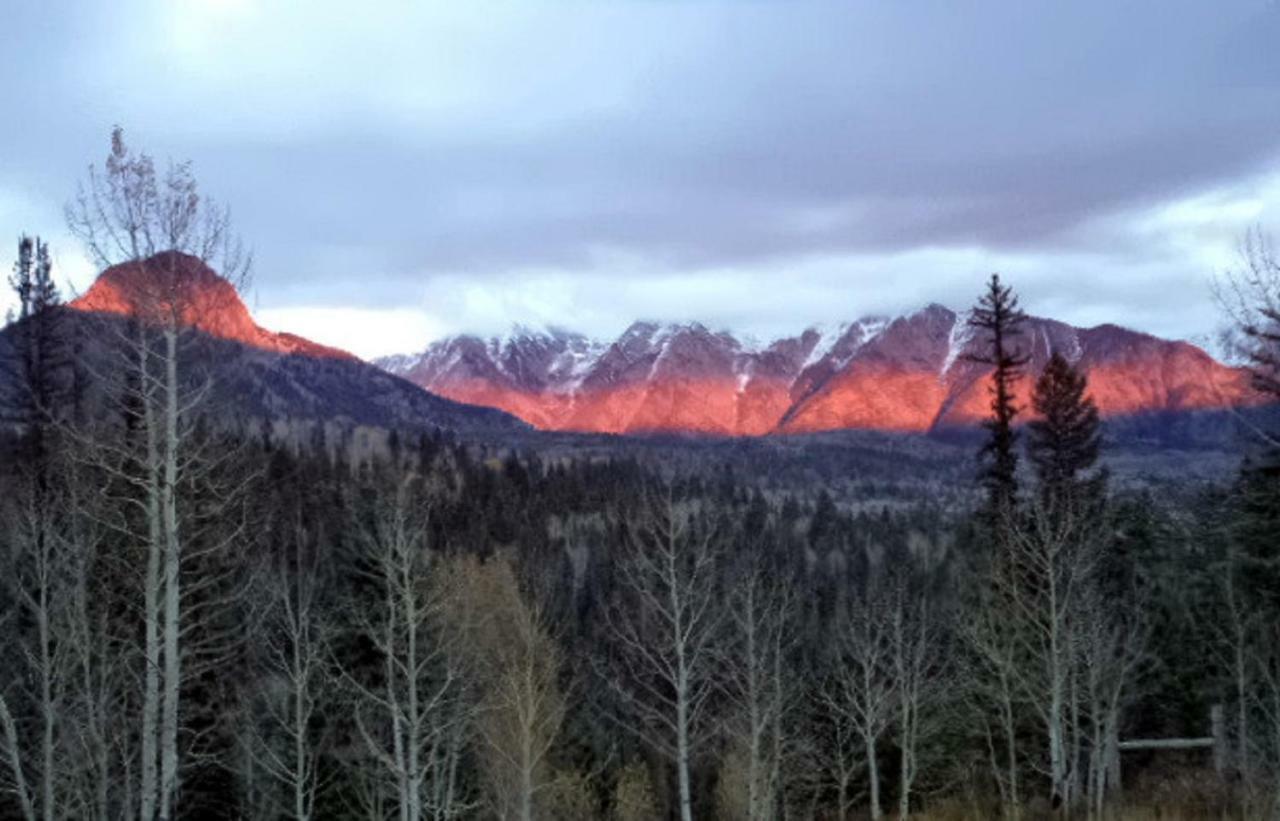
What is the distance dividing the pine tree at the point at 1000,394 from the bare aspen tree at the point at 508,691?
1506 cm

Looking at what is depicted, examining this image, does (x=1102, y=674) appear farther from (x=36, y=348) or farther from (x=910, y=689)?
(x=36, y=348)

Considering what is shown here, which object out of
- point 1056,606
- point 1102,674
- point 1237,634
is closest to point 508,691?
point 1056,606

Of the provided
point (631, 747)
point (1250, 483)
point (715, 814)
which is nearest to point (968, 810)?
point (1250, 483)

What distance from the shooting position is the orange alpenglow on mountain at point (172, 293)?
14703 mm

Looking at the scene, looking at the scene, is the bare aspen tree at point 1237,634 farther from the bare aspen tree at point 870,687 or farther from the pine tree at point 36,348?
the pine tree at point 36,348

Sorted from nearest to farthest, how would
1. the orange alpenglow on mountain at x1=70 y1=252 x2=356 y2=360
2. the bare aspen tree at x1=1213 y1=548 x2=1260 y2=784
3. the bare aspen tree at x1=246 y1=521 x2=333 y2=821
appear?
the orange alpenglow on mountain at x1=70 y1=252 x2=356 y2=360
the bare aspen tree at x1=246 y1=521 x2=333 y2=821
the bare aspen tree at x1=1213 y1=548 x2=1260 y2=784

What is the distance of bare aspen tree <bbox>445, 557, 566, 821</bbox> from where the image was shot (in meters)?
28.4

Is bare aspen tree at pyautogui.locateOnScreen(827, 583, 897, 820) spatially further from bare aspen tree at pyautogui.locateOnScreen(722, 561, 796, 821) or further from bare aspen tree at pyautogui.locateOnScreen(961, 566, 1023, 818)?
bare aspen tree at pyautogui.locateOnScreen(961, 566, 1023, 818)

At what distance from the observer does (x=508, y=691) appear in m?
29.6

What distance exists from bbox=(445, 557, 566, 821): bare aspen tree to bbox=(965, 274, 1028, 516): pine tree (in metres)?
15.1

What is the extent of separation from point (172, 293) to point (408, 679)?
9.04 meters

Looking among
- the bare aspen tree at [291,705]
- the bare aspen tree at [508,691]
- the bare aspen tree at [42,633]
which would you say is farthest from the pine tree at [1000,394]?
the bare aspen tree at [42,633]

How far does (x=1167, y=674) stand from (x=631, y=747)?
29.1m

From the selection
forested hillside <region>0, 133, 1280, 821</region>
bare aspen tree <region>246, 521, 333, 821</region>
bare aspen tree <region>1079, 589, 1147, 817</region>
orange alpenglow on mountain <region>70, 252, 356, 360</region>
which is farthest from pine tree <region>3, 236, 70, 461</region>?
bare aspen tree <region>1079, 589, 1147, 817</region>
